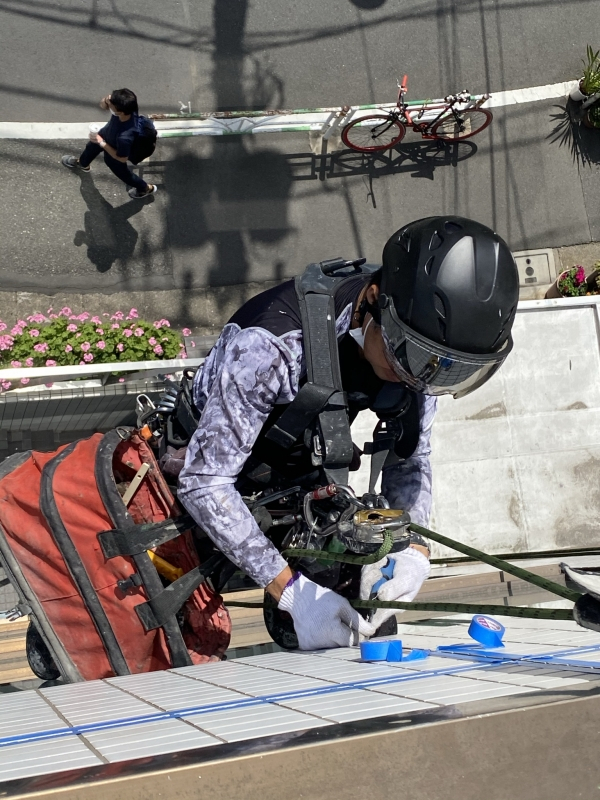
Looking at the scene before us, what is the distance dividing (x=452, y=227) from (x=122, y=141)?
531 cm

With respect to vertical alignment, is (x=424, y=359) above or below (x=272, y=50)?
below

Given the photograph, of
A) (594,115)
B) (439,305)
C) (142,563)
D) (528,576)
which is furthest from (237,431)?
(594,115)

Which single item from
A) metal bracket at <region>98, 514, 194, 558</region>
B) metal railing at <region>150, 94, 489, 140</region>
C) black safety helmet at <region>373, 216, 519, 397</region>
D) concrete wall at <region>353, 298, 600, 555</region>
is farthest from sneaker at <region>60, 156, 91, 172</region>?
black safety helmet at <region>373, 216, 519, 397</region>

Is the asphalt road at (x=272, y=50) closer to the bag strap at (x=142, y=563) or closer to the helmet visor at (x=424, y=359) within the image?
the bag strap at (x=142, y=563)

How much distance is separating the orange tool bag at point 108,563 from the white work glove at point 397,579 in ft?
2.04

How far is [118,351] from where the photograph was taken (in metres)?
6.82

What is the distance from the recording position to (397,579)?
3150 millimetres

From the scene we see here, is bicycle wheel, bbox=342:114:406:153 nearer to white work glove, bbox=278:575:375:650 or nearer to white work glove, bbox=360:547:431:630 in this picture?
white work glove, bbox=360:547:431:630

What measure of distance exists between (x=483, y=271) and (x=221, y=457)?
1.13 metres

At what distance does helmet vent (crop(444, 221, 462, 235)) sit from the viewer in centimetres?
277

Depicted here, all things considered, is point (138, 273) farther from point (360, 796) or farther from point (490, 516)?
point (360, 796)

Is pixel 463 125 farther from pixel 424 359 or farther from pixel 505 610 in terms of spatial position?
pixel 505 610

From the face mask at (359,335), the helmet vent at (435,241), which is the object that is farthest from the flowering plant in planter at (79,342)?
the helmet vent at (435,241)

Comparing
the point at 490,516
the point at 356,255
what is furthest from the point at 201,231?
the point at 490,516
